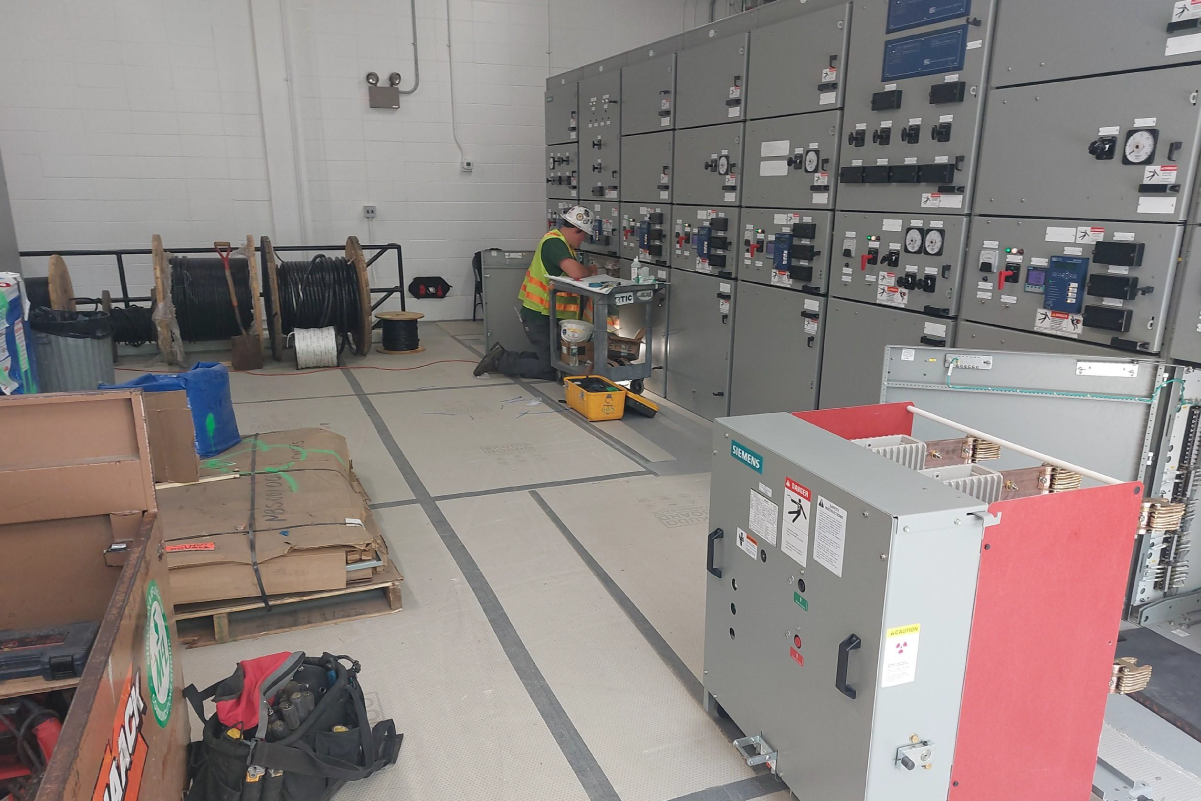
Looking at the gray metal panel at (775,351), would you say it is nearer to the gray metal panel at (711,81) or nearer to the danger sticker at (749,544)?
the gray metal panel at (711,81)

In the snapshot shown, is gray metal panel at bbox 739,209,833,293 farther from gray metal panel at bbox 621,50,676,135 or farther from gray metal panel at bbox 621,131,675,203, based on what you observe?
gray metal panel at bbox 621,50,676,135

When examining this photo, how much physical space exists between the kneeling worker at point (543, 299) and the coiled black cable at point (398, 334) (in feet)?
3.93

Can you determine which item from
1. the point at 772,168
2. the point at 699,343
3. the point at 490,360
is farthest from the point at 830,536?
the point at 490,360

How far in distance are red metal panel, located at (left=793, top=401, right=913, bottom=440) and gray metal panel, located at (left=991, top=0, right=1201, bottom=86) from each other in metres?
1.55

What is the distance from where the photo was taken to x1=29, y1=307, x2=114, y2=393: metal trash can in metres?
5.16

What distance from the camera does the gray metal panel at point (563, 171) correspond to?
742 cm

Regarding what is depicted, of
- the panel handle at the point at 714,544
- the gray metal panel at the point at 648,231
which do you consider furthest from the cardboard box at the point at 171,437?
the gray metal panel at the point at 648,231

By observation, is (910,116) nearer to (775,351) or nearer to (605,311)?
(775,351)

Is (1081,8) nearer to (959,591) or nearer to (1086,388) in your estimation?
(1086,388)

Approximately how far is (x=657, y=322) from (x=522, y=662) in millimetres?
3829

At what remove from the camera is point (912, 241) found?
12.0 ft

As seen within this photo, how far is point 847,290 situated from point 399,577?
2.71 m

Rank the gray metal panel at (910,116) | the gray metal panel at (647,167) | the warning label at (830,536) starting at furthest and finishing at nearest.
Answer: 1. the gray metal panel at (647,167)
2. the gray metal panel at (910,116)
3. the warning label at (830,536)

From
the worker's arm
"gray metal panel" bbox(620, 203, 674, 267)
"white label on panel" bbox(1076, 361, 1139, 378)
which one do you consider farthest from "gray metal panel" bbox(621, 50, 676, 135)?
"white label on panel" bbox(1076, 361, 1139, 378)
